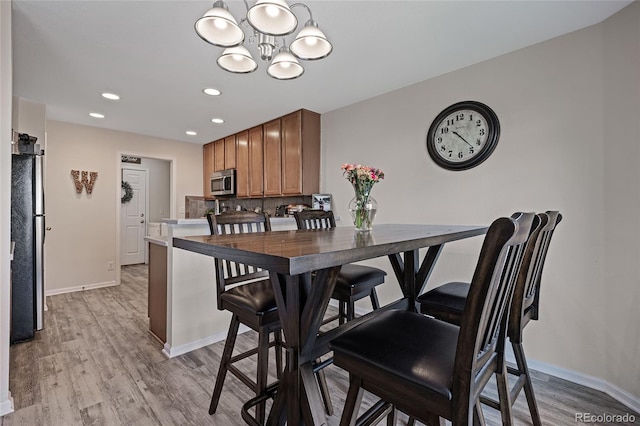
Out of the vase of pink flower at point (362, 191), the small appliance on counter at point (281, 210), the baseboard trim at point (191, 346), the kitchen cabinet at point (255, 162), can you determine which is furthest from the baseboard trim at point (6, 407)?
the kitchen cabinet at point (255, 162)

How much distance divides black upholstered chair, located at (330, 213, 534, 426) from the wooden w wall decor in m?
4.63

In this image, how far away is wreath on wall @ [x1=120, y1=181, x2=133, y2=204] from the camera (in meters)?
5.88

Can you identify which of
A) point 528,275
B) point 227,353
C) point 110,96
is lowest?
point 227,353

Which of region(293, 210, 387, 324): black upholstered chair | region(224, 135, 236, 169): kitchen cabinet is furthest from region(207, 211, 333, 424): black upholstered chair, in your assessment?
region(224, 135, 236, 169): kitchen cabinet

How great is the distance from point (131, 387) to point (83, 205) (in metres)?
3.34

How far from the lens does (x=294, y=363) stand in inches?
39.5

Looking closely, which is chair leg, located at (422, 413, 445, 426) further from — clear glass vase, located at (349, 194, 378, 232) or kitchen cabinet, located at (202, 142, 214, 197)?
kitchen cabinet, located at (202, 142, 214, 197)

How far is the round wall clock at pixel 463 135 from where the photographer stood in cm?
230

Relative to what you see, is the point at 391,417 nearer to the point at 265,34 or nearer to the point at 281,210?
the point at 265,34

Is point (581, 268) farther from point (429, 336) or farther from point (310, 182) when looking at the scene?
point (310, 182)

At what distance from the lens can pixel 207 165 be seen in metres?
5.24

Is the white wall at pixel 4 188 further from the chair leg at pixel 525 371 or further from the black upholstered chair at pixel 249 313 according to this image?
the chair leg at pixel 525 371

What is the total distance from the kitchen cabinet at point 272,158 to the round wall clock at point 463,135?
74.3 inches

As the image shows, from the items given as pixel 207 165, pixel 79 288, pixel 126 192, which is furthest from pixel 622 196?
pixel 126 192
